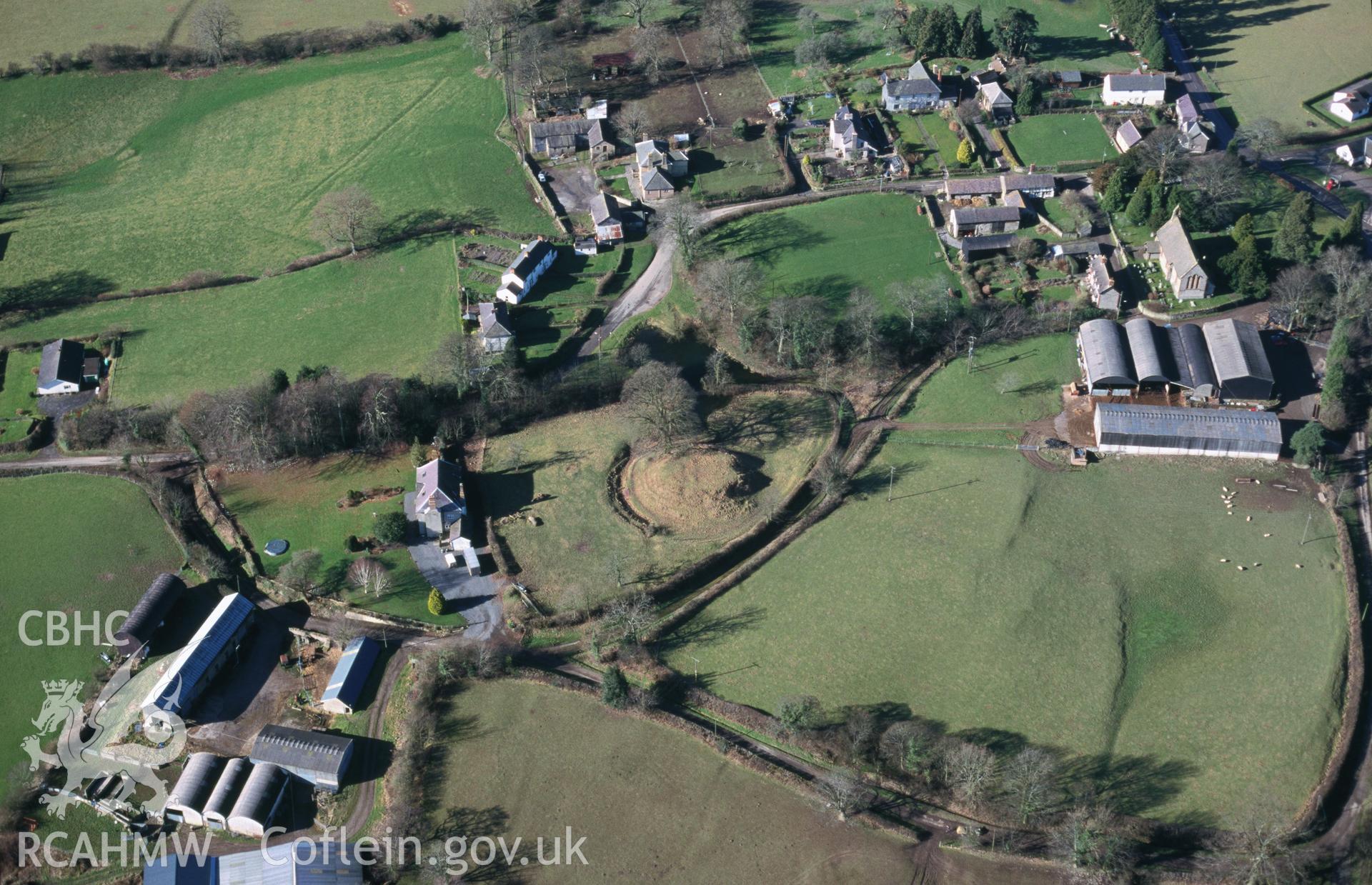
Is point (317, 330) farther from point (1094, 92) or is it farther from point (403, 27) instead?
point (1094, 92)

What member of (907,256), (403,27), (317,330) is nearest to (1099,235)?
(907,256)

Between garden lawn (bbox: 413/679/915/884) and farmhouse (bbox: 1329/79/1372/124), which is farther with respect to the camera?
farmhouse (bbox: 1329/79/1372/124)

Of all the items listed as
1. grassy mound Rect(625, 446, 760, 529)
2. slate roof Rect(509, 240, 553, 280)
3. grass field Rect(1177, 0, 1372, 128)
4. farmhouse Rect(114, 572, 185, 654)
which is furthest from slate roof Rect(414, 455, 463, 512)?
grass field Rect(1177, 0, 1372, 128)

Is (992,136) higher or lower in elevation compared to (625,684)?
higher

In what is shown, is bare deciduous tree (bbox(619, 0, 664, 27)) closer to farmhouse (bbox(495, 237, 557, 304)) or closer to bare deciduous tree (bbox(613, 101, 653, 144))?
bare deciduous tree (bbox(613, 101, 653, 144))

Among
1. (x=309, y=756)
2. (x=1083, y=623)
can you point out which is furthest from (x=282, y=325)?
(x=1083, y=623)

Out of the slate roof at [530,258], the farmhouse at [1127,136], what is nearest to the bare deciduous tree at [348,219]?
the slate roof at [530,258]

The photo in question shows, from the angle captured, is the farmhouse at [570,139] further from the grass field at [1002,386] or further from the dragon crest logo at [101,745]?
the dragon crest logo at [101,745]
